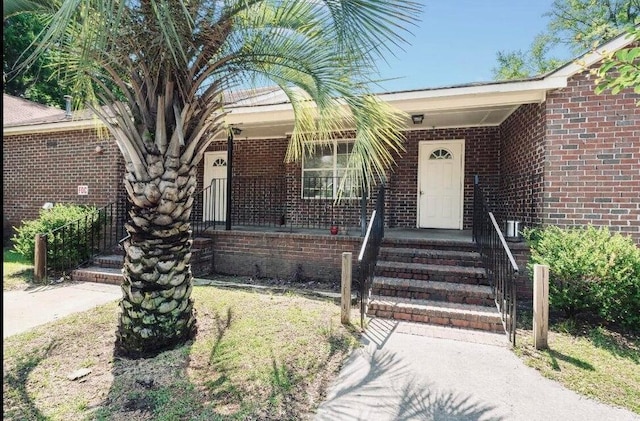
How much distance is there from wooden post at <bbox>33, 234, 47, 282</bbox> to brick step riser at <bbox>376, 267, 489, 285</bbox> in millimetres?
6053

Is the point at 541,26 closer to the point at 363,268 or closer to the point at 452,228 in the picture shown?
the point at 452,228

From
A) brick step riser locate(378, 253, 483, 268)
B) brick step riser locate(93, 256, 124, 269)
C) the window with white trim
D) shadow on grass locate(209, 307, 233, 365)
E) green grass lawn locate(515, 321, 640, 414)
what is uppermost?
the window with white trim

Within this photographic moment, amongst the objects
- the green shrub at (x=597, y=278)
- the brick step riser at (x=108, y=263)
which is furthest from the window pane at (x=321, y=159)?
the green shrub at (x=597, y=278)

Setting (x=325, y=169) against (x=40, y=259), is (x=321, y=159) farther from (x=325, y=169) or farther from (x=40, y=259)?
(x=40, y=259)

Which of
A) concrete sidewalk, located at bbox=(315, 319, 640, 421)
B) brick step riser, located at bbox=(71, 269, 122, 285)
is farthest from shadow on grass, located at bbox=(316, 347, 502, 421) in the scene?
brick step riser, located at bbox=(71, 269, 122, 285)

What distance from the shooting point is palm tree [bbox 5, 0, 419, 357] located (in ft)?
10.5

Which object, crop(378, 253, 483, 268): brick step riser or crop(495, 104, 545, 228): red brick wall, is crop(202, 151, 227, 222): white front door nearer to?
crop(378, 253, 483, 268): brick step riser

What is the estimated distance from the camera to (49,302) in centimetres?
535

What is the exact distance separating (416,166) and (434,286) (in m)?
4.34

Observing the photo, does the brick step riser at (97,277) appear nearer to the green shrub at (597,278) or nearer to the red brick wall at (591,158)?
the green shrub at (597,278)

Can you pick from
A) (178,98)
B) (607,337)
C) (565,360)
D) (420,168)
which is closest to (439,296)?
(565,360)

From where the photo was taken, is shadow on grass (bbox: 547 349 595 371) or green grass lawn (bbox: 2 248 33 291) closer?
shadow on grass (bbox: 547 349 595 371)

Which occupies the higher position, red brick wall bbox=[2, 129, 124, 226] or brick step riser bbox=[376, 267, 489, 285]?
red brick wall bbox=[2, 129, 124, 226]

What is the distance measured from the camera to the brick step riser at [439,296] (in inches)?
189
